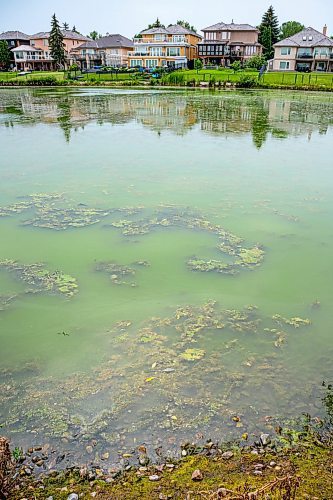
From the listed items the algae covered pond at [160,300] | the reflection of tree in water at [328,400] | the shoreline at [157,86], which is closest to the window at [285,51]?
the shoreline at [157,86]

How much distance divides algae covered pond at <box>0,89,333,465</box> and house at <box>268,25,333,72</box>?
187 feet

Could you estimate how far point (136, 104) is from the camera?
33.4m

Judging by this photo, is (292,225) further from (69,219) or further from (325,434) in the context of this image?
→ (325,434)

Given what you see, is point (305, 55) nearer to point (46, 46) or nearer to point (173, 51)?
point (173, 51)

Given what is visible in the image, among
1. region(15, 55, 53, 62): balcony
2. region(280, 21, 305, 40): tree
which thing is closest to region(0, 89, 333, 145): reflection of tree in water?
region(15, 55, 53, 62): balcony

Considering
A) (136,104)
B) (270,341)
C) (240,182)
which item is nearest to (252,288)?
(270,341)

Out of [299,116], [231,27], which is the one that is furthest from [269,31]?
[299,116]

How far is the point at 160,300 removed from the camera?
6.19 meters

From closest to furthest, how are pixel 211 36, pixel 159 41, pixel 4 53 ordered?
1. pixel 211 36
2. pixel 159 41
3. pixel 4 53

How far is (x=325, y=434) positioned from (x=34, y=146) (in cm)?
1604

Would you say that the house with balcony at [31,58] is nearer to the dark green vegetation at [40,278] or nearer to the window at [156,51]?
the window at [156,51]

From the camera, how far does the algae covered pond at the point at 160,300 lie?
13.6ft

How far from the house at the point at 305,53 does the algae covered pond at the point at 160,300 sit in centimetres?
5702

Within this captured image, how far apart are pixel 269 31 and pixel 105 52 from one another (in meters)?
31.2
